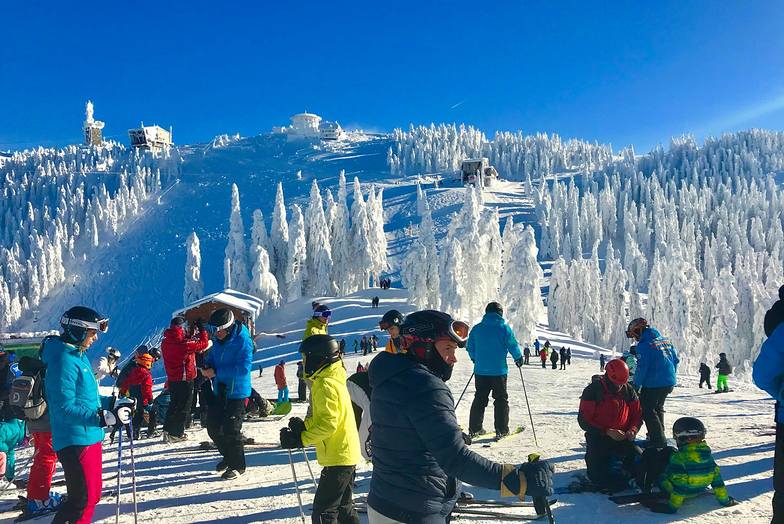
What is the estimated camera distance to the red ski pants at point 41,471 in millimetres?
5355

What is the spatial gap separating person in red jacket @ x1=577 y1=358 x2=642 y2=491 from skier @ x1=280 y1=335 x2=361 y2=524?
9.33 feet

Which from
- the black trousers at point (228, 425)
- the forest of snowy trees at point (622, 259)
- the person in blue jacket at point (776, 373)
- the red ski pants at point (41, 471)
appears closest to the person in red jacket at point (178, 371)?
the black trousers at point (228, 425)

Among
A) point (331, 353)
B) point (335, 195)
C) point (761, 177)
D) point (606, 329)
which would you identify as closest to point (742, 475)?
point (331, 353)

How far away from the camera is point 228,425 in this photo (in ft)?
20.3

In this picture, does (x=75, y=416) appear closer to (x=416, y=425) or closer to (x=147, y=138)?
(x=416, y=425)

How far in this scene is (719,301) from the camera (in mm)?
49469

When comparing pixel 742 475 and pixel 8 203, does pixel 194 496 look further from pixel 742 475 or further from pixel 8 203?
pixel 8 203

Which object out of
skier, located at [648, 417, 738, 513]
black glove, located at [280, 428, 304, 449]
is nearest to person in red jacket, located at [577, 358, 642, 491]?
skier, located at [648, 417, 738, 513]

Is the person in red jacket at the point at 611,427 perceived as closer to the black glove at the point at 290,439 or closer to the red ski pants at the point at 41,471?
the black glove at the point at 290,439

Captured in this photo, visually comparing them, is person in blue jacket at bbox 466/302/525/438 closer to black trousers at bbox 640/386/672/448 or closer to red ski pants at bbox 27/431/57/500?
black trousers at bbox 640/386/672/448

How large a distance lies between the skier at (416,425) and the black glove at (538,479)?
17 centimetres

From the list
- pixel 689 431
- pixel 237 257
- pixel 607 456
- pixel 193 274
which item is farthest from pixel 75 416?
pixel 193 274

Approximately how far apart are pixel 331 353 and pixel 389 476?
140 cm

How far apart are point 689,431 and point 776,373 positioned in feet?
4.92
